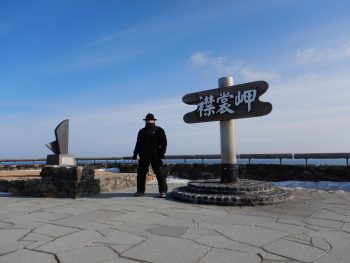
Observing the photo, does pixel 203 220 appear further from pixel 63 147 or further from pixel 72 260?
pixel 63 147

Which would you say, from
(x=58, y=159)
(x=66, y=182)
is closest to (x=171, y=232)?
(x=66, y=182)

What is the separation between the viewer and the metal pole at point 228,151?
699 cm

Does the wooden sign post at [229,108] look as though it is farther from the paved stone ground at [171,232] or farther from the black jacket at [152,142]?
the paved stone ground at [171,232]

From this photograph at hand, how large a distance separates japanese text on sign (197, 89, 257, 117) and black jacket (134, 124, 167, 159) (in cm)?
125

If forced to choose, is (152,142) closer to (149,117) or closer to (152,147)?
(152,147)

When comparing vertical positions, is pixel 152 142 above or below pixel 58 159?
above

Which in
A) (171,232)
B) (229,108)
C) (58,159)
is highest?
(229,108)

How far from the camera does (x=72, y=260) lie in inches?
115

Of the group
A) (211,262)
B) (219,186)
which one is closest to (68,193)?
(219,186)

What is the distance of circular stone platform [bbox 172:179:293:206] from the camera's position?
5707 mm

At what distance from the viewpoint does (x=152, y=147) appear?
21.6ft

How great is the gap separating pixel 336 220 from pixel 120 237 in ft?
9.40

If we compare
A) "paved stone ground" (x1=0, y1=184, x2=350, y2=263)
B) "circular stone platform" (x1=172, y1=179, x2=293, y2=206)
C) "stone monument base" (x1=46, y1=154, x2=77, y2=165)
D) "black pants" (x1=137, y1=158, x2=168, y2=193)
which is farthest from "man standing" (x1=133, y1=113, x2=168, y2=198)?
"stone monument base" (x1=46, y1=154, x2=77, y2=165)

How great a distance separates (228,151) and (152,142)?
160 cm
